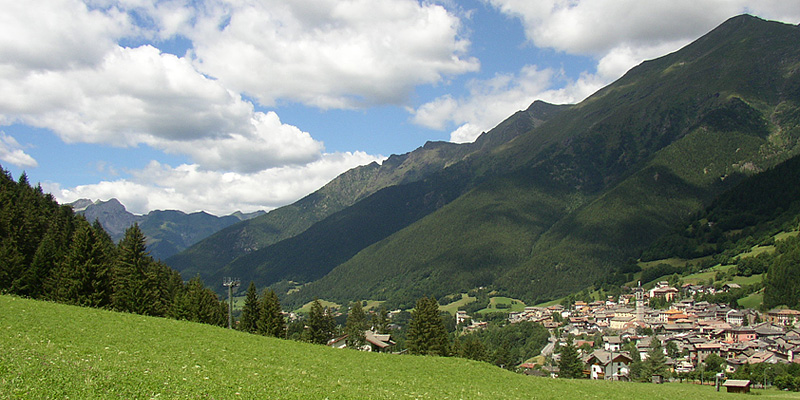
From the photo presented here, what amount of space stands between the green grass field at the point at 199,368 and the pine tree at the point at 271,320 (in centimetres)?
3507

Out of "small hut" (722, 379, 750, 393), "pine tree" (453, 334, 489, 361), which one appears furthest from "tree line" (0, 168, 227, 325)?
"small hut" (722, 379, 750, 393)

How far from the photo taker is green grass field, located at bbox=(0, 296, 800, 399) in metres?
20.5

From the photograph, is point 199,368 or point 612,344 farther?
point 612,344

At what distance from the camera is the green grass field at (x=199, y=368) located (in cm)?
2055

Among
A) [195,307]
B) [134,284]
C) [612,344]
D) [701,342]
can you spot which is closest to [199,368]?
[134,284]

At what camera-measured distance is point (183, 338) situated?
131ft

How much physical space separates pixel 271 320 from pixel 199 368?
5717 cm

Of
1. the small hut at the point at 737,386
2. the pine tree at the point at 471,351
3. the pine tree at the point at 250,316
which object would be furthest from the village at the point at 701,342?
the pine tree at the point at 250,316

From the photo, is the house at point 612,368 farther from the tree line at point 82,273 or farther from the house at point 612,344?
the tree line at point 82,273

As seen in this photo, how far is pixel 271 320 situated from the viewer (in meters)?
83.2

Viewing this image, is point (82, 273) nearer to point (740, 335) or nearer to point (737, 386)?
point (737, 386)

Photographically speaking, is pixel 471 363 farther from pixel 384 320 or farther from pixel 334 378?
pixel 384 320

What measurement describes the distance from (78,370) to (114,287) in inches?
1923

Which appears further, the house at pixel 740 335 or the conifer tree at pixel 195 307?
the house at pixel 740 335
